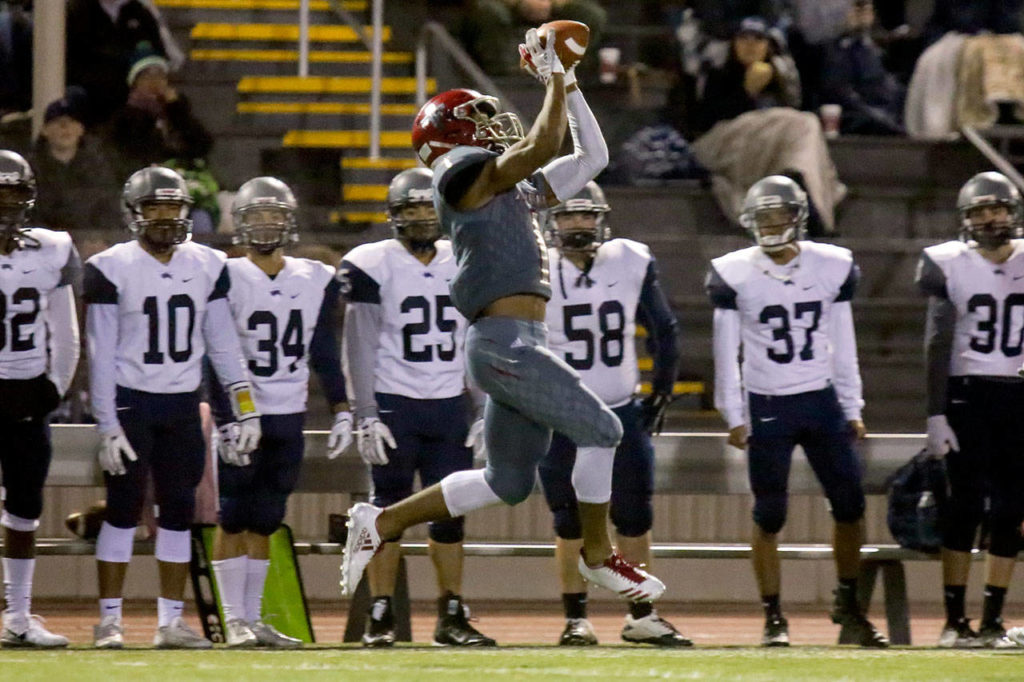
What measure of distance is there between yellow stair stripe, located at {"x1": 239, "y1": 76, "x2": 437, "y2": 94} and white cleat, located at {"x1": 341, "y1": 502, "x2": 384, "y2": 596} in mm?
6127

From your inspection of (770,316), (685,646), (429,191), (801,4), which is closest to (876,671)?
(685,646)

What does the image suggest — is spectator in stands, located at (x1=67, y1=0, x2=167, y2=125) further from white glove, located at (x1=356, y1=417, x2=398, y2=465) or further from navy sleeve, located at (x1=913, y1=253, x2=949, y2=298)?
navy sleeve, located at (x1=913, y1=253, x2=949, y2=298)

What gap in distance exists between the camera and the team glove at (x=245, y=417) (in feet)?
25.0

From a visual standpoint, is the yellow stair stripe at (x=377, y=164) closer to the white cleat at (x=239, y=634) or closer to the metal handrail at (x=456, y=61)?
the metal handrail at (x=456, y=61)

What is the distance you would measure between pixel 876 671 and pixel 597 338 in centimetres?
199

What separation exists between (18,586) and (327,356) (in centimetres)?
140

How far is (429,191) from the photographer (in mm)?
7961

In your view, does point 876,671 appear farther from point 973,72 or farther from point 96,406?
point 973,72

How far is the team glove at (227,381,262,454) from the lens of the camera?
7621 millimetres

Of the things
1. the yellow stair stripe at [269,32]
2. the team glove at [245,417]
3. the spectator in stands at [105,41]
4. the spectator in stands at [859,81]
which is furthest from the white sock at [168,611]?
the spectator in stands at [859,81]

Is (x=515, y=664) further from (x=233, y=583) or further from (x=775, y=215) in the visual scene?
(x=775, y=215)

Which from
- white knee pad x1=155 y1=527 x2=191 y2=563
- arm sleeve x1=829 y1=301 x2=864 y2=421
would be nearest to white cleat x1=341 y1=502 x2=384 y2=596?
white knee pad x1=155 y1=527 x2=191 y2=563

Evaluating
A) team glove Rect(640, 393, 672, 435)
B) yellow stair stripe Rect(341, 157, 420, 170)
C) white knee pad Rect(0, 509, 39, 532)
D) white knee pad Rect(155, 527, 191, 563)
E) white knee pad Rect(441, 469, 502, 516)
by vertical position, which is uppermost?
yellow stair stripe Rect(341, 157, 420, 170)

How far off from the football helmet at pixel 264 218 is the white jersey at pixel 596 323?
3.31 feet
